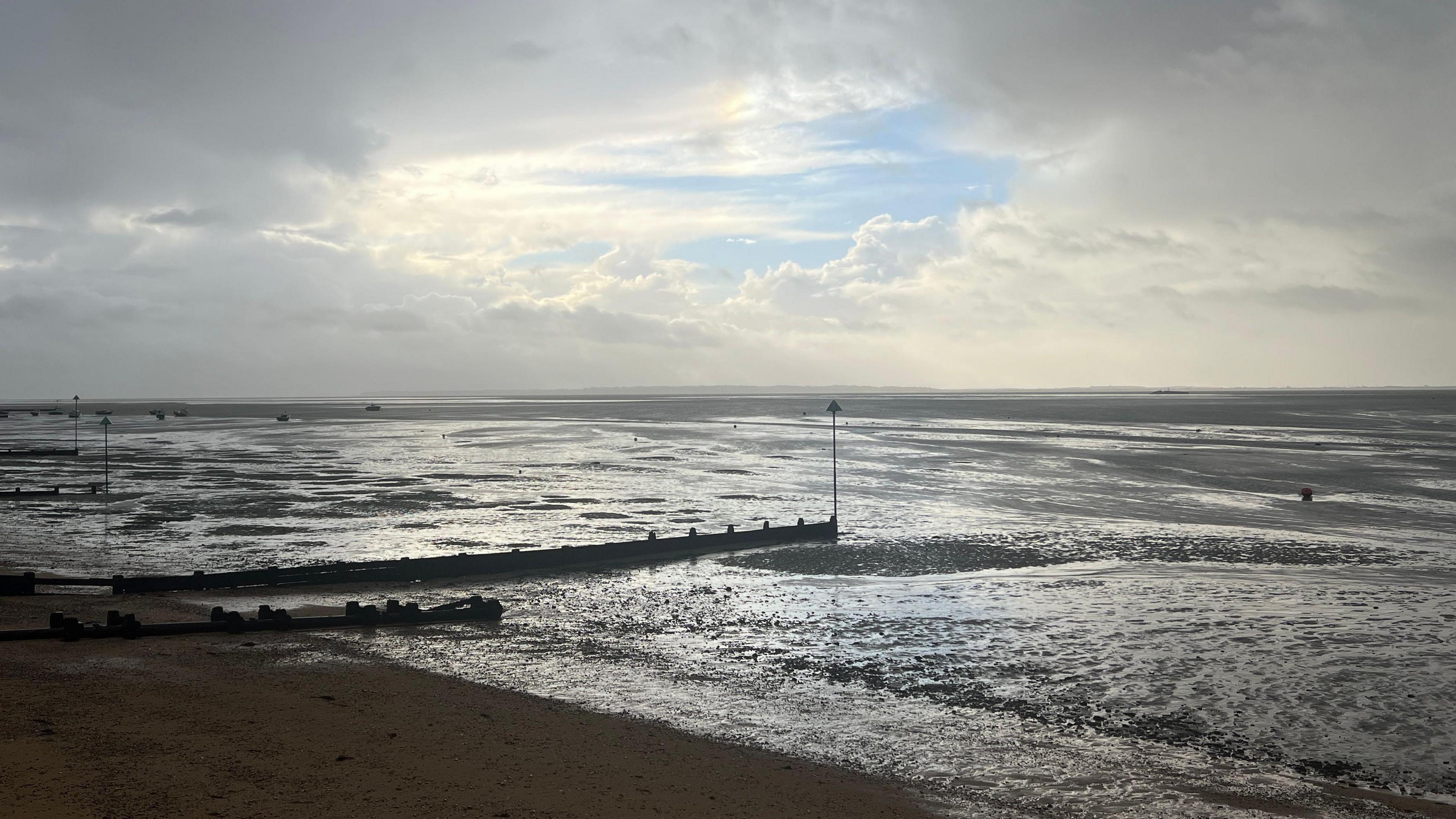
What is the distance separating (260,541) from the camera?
85.9 ft

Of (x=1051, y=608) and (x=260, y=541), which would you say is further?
(x=260, y=541)

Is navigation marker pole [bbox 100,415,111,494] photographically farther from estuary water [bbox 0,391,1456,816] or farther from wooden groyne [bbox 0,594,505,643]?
wooden groyne [bbox 0,594,505,643]

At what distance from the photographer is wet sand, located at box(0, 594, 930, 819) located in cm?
872

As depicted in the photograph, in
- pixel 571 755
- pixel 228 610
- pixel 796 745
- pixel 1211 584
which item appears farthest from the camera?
pixel 1211 584

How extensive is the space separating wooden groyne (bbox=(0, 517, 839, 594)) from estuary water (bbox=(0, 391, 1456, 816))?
72 cm

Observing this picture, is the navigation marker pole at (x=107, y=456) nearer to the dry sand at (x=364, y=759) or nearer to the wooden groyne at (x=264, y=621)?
the wooden groyne at (x=264, y=621)

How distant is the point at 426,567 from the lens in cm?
2097

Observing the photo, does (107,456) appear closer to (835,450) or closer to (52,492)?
(52,492)

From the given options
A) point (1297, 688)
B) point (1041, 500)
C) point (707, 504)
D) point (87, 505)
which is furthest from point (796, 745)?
point (87, 505)

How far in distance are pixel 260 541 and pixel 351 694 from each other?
646 inches

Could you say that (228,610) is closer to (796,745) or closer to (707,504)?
(796,745)

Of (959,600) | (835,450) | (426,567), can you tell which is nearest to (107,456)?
(426,567)

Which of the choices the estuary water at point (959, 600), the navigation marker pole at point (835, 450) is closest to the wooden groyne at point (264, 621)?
the estuary water at point (959, 600)

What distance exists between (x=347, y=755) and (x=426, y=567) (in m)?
11.4
